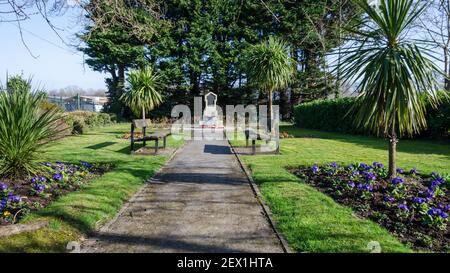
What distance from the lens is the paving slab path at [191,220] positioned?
11.7 feet

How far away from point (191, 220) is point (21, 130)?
360 centimetres

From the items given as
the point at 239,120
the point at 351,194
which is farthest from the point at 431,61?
the point at 239,120

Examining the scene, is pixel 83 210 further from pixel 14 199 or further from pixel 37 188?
pixel 37 188

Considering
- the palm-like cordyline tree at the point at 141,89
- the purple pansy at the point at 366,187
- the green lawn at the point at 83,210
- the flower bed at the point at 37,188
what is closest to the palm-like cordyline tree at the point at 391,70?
the purple pansy at the point at 366,187

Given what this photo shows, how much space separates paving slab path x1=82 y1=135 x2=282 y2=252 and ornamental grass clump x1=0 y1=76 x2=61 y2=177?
2085 mm

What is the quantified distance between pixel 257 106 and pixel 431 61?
26181 mm

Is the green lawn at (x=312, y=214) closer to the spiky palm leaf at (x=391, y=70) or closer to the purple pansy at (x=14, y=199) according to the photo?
the spiky palm leaf at (x=391, y=70)

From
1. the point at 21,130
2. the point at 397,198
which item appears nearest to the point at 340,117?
the point at 397,198

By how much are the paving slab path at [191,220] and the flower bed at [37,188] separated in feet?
3.87

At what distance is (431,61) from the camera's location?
5715 mm

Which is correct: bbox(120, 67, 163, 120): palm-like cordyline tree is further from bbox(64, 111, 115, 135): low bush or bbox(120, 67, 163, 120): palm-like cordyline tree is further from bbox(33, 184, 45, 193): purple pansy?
bbox(33, 184, 45, 193): purple pansy
